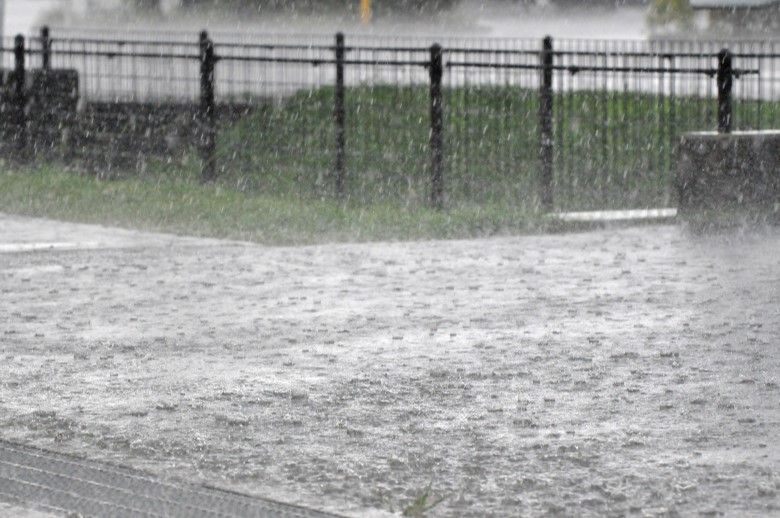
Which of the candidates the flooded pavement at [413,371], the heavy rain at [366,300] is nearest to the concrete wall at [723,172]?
the heavy rain at [366,300]

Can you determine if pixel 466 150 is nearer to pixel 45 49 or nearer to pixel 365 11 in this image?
pixel 45 49

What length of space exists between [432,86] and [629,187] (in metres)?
2.53

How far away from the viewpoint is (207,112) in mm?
18156

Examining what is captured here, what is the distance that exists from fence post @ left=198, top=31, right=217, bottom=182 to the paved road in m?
11.8

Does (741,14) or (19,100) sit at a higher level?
(741,14)

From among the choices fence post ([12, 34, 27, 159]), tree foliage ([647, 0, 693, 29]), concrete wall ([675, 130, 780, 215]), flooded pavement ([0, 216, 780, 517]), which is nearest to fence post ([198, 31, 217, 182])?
fence post ([12, 34, 27, 159])

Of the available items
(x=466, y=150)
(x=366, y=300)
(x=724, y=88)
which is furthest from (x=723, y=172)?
(x=366, y=300)

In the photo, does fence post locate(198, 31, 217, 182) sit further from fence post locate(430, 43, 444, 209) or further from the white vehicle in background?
the white vehicle in background

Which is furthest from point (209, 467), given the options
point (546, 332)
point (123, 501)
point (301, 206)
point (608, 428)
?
point (301, 206)

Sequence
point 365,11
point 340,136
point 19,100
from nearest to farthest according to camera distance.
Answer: point 340,136
point 19,100
point 365,11

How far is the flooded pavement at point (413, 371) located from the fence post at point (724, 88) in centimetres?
302

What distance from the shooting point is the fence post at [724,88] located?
51.0 feet

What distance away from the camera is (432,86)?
15984 millimetres

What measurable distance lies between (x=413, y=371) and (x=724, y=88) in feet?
27.9
